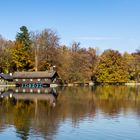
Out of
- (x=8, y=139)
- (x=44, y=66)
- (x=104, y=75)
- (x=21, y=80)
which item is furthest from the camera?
(x=104, y=75)

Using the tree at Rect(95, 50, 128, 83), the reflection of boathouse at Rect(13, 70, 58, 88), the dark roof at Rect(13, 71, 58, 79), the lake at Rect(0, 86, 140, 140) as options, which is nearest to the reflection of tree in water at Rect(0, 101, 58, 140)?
the lake at Rect(0, 86, 140, 140)

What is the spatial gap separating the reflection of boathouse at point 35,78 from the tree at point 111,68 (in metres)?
18.5

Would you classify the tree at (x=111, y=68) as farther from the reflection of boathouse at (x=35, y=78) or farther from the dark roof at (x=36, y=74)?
the dark roof at (x=36, y=74)

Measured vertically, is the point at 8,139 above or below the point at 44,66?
below

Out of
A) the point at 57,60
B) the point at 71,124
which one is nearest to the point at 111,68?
the point at 57,60

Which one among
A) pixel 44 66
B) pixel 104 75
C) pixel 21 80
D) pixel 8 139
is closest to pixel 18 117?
pixel 8 139

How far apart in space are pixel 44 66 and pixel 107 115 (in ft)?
201

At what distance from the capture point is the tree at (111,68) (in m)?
104

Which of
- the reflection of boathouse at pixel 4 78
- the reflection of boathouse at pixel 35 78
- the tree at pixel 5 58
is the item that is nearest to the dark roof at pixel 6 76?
the reflection of boathouse at pixel 4 78

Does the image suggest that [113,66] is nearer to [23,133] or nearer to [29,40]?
[29,40]

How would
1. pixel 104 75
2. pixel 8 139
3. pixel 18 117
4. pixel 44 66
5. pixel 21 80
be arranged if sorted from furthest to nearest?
pixel 104 75, pixel 44 66, pixel 21 80, pixel 18 117, pixel 8 139

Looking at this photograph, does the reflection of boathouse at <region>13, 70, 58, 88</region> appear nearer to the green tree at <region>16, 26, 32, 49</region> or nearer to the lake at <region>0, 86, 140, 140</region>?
the green tree at <region>16, 26, 32, 49</region>

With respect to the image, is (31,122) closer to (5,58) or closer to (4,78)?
(4,78)

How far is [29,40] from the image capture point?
99688mm
